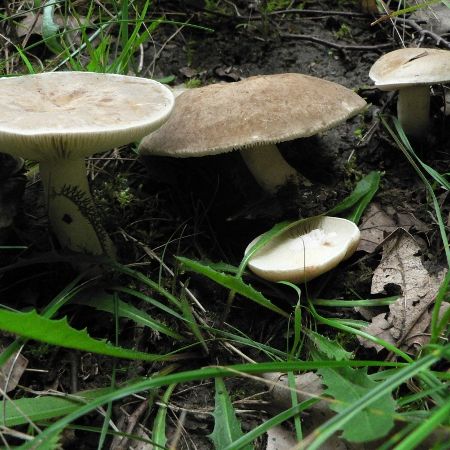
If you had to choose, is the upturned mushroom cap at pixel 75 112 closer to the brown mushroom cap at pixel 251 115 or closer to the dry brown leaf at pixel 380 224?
the brown mushroom cap at pixel 251 115

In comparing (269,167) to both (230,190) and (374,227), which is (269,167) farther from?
(374,227)

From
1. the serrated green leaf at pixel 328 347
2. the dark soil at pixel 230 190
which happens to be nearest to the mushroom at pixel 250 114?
the dark soil at pixel 230 190

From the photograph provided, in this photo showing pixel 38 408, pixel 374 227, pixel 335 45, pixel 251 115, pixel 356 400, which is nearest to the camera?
pixel 356 400

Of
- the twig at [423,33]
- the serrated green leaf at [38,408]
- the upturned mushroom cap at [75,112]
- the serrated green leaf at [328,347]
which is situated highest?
the upturned mushroom cap at [75,112]

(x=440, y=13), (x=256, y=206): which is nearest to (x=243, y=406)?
(x=256, y=206)

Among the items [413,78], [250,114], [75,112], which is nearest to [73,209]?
[75,112]

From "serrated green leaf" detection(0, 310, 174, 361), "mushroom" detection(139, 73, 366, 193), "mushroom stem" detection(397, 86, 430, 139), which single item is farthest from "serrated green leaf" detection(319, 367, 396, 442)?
"mushroom stem" detection(397, 86, 430, 139)

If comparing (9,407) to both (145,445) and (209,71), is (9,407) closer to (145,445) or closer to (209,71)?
(145,445)
